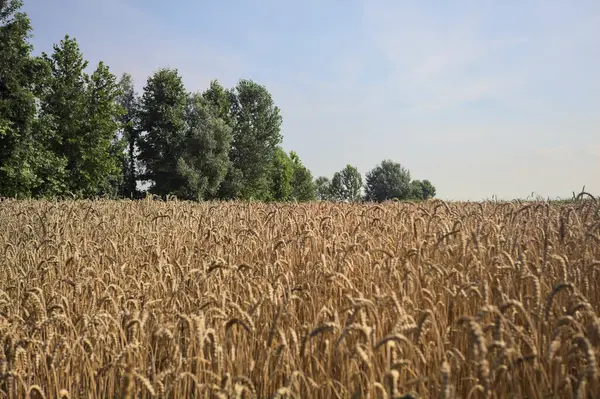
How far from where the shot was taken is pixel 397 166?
107688mm

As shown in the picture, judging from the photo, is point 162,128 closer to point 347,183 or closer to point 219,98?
point 219,98

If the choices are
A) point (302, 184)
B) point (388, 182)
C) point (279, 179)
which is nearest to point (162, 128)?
point (279, 179)

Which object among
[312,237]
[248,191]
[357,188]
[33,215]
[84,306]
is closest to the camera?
[84,306]

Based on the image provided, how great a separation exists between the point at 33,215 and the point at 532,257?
10.6 metres

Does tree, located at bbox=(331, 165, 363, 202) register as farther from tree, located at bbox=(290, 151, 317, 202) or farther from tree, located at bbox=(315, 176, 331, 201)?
tree, located at bbox=(290, 151, 317, 202)

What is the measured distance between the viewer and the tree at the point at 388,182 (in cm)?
10400

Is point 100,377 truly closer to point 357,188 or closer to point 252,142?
point 252,142

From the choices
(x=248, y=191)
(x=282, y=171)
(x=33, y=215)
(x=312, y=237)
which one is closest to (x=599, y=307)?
(x=312, y=237)

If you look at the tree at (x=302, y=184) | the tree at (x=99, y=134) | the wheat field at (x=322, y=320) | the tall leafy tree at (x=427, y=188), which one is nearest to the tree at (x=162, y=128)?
the tree at (x=99, y=134)

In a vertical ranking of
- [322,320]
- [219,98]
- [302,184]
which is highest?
[219,98]

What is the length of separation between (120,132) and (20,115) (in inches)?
688

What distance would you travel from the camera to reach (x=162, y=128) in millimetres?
51438

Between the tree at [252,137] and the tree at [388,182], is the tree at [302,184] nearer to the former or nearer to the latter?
the tree at [252,137]

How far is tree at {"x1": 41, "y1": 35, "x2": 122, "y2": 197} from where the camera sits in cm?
4053
